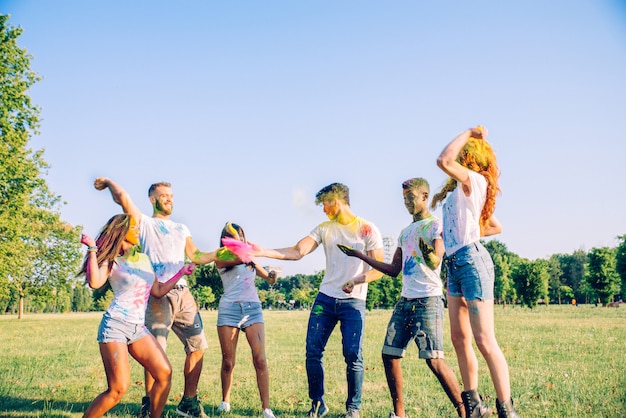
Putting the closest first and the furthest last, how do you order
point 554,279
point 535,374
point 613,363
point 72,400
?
point 72,400
point 535,374
point 613,363
point 554,279

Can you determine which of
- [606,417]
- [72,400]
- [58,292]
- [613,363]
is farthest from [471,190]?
[58,292]

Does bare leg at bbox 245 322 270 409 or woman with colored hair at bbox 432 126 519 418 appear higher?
woman with colored hair at bbox 432 126 519 418

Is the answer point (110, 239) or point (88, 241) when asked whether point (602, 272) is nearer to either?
point (110, 239)

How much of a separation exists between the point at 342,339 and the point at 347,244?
112cm

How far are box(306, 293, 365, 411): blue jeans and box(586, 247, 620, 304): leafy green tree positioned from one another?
182ft

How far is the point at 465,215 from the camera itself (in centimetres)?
473

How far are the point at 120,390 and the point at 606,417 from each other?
499cm

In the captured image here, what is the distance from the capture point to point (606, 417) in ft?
17.9

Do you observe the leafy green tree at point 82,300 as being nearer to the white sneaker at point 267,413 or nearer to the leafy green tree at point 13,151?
the leafy green tree at point 13,151

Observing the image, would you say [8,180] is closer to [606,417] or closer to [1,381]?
[1,381]

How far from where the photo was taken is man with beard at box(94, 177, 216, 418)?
615 centimetres

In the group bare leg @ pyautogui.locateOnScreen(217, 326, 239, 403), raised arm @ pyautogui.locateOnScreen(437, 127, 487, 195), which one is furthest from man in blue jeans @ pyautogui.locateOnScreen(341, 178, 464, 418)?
bare leg @ pyautogui.locateOnScreen(217, 326, 239, 403)

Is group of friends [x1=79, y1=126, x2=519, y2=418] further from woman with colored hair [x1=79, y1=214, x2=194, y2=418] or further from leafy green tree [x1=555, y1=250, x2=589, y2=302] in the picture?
leafy green tree [x1=555, y1=250, x2=589, y2=302]

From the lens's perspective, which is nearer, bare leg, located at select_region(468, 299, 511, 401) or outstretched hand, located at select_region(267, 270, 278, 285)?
bare leg, located at select_region(468, 299, 511, 401)
